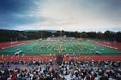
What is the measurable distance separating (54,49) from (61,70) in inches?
18.9

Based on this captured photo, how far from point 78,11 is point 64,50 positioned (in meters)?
0.91

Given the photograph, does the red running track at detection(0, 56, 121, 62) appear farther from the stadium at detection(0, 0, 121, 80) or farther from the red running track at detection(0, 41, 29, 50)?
the red running track at detection(0, 41, 29, 50)

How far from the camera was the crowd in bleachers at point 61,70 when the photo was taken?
21.6ft

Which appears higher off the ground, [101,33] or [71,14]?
[71,14]

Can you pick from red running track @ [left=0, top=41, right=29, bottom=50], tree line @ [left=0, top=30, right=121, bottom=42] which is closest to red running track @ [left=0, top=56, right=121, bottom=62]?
red running track @ [left=0, top=41, right=29, bottom=50]

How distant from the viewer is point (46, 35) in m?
6.77

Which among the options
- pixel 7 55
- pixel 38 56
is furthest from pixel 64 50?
pixel 7 55

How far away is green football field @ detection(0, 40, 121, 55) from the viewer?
671 centimetres

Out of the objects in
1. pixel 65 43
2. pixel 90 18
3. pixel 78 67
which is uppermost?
pixel 90 18

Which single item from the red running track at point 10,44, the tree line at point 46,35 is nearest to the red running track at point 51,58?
the red running track at point 10,44

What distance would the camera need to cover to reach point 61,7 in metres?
6.84

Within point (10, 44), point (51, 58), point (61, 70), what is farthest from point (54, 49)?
point (10, 44)

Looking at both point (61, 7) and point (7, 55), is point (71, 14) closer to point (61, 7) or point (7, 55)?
point (61, 7)

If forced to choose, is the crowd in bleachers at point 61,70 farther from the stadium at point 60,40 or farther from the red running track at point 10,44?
the red running track at point 10,44
